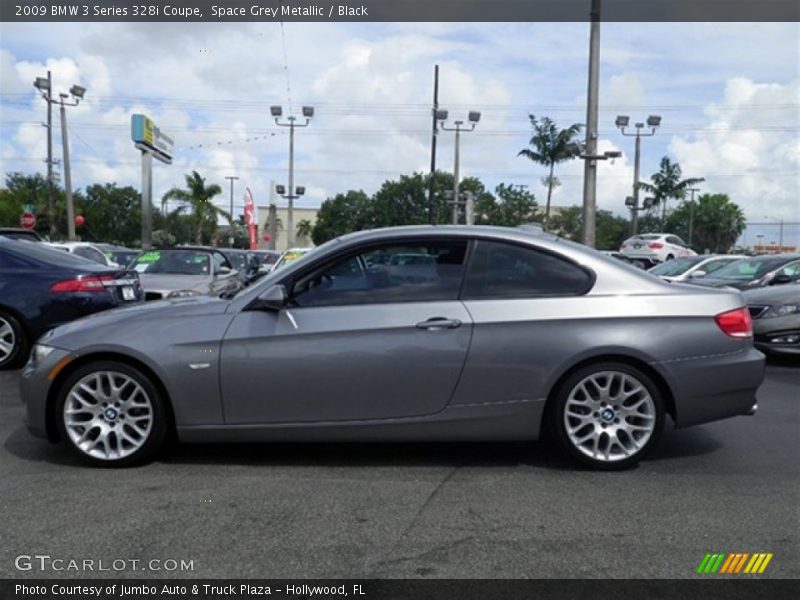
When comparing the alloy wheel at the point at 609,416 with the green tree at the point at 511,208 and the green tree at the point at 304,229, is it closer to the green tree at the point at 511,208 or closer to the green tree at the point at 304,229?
the green tree at the point at 511,208

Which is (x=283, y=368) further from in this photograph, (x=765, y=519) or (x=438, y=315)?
(x=765, y=519)

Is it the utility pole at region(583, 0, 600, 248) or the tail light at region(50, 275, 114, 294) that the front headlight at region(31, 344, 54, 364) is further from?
the utility pole at region(583, 0, 600, 248)

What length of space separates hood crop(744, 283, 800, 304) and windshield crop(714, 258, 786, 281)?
3248 mm

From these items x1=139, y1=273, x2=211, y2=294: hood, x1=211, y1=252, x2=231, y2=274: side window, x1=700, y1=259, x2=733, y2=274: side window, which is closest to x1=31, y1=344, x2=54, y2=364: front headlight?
x1=139, y1=273, x2=211, y2=294: hood

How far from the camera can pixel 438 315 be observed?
14.3ft

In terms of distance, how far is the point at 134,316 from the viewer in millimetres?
4520

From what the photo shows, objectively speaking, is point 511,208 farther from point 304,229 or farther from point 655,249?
point 304,229

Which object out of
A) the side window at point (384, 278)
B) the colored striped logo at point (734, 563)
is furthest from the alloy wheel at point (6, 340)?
the colored striped logo at point (734, 563)

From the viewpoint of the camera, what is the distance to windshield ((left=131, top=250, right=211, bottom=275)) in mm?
11570

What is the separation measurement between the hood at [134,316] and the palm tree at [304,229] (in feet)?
249

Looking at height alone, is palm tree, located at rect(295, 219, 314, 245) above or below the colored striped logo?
above

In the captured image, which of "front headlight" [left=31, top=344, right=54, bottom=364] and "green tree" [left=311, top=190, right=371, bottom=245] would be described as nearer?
"front headlight" [left=31, top=344, right=54, bottom=364]
